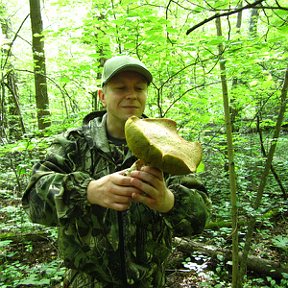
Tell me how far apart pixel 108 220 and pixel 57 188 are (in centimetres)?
44

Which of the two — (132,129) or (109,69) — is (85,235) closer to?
(132,129)

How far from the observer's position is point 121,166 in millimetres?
1863

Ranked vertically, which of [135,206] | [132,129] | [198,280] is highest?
[132,129]

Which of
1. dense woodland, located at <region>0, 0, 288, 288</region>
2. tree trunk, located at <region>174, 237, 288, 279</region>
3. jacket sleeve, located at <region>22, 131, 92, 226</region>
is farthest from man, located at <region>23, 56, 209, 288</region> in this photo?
tree trunk, located at <region>174, 237, 288, 279</region>

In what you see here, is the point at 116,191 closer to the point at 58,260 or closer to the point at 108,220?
the point at 108,220

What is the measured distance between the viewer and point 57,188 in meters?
1.59

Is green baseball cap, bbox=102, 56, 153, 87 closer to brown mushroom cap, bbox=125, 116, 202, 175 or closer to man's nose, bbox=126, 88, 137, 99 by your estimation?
man's nose, bbox=126, 88, 137, 99

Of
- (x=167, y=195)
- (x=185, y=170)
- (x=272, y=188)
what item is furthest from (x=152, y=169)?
(x=272, y=188)

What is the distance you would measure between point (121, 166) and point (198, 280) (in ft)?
9.44

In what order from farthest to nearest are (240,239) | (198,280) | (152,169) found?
(240,239) < (198,280) < (152,169)

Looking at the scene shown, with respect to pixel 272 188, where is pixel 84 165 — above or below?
above

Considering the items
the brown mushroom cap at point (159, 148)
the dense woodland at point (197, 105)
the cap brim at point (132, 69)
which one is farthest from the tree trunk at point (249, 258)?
the brown mushroom cap at point (159, 148)

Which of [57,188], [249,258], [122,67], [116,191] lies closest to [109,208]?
[57,188]

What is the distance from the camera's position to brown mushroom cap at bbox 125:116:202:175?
1.11m
